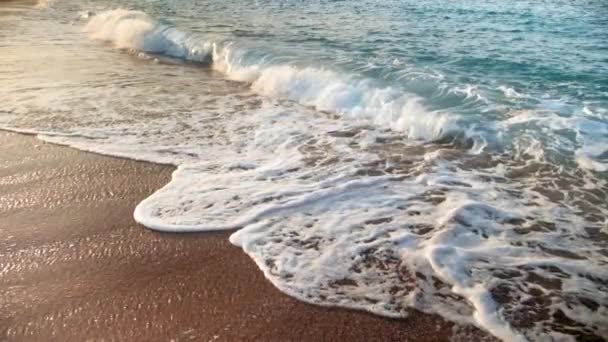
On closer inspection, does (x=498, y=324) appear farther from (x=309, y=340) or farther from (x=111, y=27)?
(x=111, y=27)

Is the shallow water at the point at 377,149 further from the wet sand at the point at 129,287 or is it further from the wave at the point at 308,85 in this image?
the wet sand at the point at 129,287

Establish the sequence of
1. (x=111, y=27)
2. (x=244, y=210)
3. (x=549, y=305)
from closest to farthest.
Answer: (x=549, y=305), (x=244, y=210), (x=111, y=27)

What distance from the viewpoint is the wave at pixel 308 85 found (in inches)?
260

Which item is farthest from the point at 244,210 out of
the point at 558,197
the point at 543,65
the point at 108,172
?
the point at 543,65

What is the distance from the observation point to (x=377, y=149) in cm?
573

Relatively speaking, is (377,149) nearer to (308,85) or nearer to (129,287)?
(308,85)

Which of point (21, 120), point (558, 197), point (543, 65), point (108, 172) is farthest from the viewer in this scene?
point (543, 65)

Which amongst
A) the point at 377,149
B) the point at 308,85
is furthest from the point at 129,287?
the point at 308,85

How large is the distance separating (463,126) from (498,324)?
3.90m

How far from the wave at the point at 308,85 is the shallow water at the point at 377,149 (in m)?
0.04

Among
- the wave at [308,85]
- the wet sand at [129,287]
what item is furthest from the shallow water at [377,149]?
the wet sand at [129,287]

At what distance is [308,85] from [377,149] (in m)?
3.07

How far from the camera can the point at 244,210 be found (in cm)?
414

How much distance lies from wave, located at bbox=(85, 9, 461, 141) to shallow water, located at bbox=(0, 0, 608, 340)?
39 millimetres
